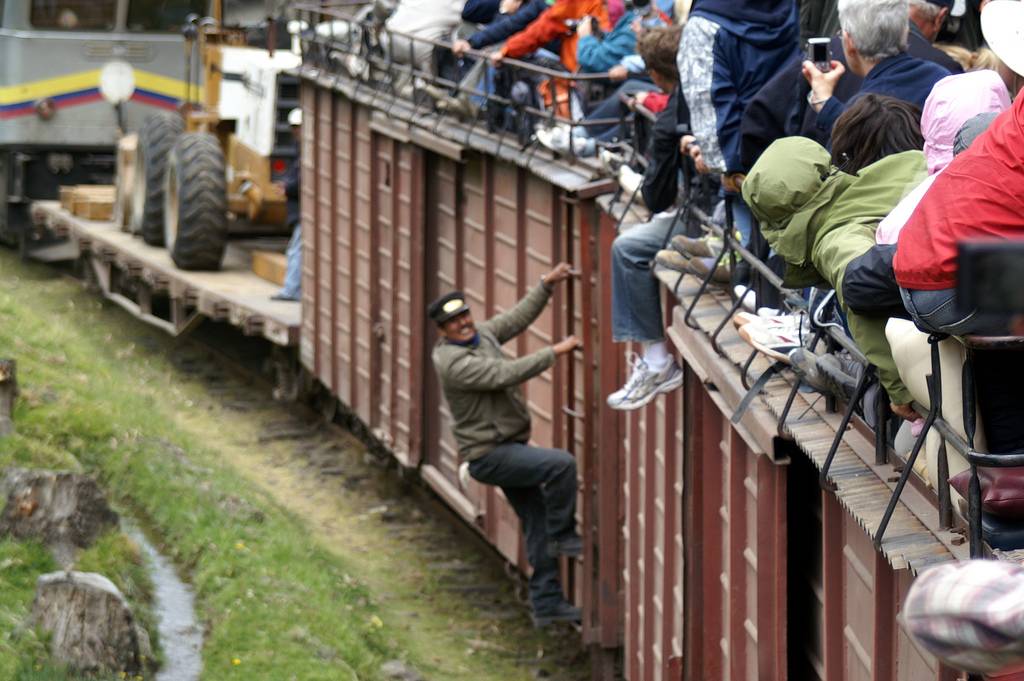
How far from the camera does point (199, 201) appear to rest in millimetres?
16328

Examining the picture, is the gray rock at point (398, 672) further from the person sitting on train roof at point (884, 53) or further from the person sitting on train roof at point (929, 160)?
the person sitting on train roof at point (929, 160)

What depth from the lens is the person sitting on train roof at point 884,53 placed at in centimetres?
532

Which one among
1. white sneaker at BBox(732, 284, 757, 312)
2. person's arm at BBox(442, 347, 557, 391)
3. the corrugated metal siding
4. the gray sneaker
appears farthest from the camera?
the corrugated metal siding

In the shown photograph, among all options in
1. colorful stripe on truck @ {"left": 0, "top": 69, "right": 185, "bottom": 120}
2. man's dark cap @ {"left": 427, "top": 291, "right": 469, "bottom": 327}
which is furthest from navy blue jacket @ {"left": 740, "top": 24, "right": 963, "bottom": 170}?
colorful stripe on truck @ {"left": 0, "top": 69, "right": 185, "bottom": 120}

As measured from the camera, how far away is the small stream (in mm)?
8266

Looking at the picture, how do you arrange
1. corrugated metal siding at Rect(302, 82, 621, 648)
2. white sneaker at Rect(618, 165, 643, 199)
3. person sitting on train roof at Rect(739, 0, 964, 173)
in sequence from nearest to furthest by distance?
person sitting on train roof at Rect(739, 0, 964, 173) → white sneaker at Rect(618, 165, 643, 199) → corrugated metal siding at Rect(302, 82, 621, 648)

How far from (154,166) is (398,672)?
9424mm

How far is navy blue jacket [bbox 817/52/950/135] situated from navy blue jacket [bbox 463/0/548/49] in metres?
5.15

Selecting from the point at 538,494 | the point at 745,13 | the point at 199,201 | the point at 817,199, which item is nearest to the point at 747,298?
the point at 745,13

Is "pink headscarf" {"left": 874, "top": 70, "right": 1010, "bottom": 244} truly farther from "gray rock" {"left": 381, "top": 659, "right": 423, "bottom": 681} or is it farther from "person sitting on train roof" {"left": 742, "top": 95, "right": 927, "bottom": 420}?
"gray rock" {"left": 381, "top": 659, "right": 423, "bottom": 681}

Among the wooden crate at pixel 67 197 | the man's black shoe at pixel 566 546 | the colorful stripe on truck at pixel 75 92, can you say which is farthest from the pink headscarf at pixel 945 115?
the colorful stripe on truck at pixel 75 92

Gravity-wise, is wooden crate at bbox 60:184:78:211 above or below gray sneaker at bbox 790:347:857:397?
below

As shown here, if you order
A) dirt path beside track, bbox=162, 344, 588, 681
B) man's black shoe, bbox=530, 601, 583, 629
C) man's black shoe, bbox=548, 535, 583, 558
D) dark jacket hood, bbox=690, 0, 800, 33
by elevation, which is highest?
dark jacket hood, bbox=690, 0, 800, 33

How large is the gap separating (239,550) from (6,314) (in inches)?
231
